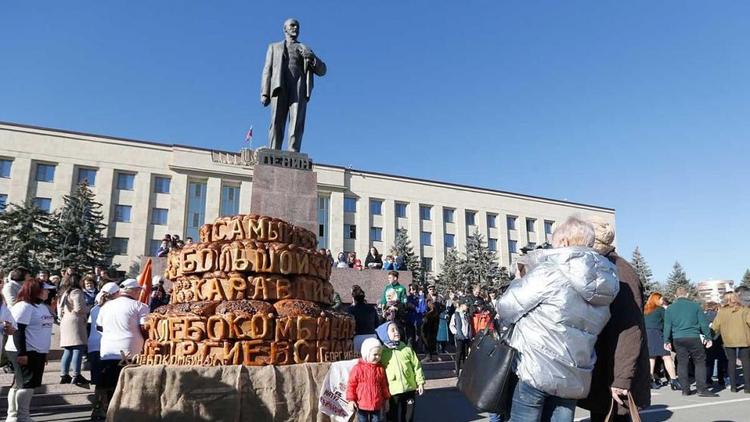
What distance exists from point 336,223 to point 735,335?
1849 inches

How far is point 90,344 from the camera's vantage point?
759cm

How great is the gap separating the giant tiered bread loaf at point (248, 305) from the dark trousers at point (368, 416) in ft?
4.48

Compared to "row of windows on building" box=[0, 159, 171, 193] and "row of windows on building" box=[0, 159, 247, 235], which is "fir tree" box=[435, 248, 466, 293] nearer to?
"row of windows on building" box=[0, 159, 247, 235]

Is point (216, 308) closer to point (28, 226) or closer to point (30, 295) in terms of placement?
point (30, 295)

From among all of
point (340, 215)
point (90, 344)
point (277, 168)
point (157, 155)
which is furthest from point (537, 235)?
point (90, 344)

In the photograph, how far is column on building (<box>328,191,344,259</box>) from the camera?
5469 centimetres

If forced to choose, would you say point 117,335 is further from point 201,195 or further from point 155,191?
point 201,195

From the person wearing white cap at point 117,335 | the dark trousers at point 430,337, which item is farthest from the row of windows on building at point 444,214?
Result: the person wearing white cap at point 117,335

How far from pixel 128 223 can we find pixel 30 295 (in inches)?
1810

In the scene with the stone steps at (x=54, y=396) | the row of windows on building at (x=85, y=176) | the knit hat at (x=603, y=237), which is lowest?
the stone steps at (x=54, y=396)

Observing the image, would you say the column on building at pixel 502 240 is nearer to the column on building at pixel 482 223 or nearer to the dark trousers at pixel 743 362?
the column on building at pixel 482 223

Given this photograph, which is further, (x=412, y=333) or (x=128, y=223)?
(x=128, y=223)

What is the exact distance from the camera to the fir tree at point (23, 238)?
35.8 metres

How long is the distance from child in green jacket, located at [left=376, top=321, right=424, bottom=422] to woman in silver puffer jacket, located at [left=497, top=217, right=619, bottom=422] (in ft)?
9.88
